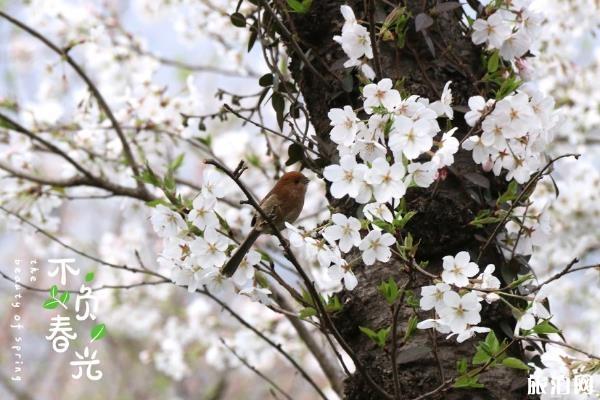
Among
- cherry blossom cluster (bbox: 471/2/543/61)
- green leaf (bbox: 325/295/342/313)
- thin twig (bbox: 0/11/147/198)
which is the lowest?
green leaf (bbox: 325/295/342/313)

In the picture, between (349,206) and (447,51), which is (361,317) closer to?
(349,206)

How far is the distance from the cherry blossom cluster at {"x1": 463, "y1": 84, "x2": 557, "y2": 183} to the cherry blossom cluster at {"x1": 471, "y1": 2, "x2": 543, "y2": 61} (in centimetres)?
20

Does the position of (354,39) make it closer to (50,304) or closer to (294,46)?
(294,46)

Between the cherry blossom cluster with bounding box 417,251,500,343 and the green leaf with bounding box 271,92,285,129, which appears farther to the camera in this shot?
the green leaf with bounding box 271,92,285,129

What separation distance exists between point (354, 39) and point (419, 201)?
39 cm

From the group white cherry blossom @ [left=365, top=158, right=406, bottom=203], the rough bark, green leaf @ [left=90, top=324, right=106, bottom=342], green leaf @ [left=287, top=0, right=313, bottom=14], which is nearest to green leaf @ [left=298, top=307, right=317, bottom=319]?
the rough bark

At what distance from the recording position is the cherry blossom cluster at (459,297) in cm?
132

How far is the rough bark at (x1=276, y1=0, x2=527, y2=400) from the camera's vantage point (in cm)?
161

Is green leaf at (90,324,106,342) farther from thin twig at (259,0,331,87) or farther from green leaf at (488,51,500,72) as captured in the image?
green leaf at (488,51,500,72)

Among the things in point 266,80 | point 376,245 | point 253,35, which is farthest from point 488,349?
point 253,35

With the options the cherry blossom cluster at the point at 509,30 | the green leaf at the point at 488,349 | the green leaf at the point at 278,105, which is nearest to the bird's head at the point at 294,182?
the green leaf at the point at 278,105

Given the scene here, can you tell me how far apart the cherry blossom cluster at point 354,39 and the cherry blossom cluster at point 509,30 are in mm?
290

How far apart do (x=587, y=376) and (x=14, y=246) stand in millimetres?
10221

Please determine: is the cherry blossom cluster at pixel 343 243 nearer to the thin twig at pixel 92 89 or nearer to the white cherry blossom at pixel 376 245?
the white cherry blossom at pixel 376 245
